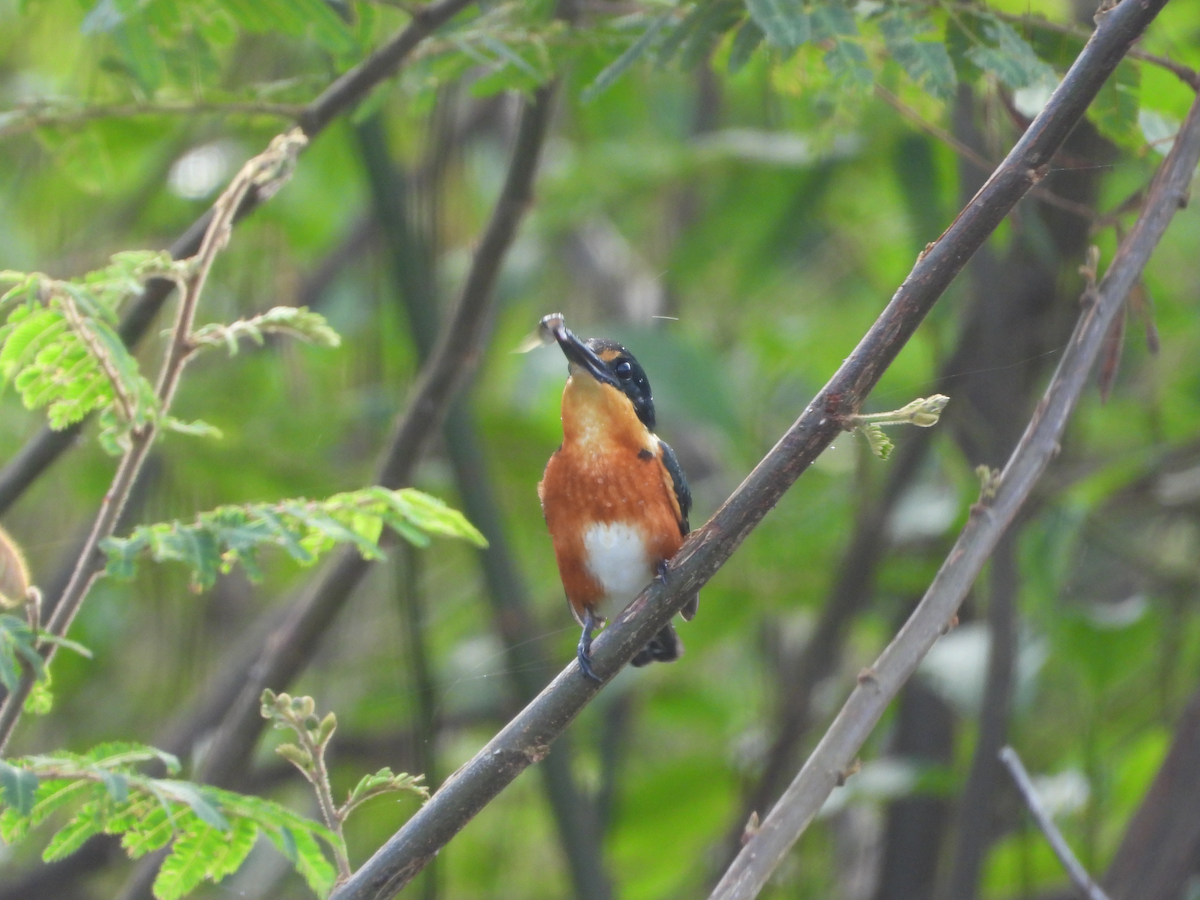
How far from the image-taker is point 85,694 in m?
5.62

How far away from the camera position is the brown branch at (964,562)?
71.6 inches

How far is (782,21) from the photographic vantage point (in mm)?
2145

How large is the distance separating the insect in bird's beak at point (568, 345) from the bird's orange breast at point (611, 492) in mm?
77

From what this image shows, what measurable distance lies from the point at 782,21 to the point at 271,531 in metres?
1.16

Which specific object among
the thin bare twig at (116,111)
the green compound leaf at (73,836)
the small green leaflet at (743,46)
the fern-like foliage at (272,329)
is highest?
the thin bare twig at (116,111)

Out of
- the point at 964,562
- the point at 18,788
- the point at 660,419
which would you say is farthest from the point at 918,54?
the point at 660,419

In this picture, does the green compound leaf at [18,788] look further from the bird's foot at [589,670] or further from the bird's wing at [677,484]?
the bird's wing at [677,484]

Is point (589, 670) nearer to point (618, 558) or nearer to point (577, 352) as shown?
point (577, 352)

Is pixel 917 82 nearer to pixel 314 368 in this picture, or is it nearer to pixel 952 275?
pixel 952 275

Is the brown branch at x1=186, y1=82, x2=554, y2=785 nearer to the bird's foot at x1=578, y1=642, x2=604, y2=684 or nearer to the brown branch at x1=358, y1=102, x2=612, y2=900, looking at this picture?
the brown branch at x1=358, y1=102, x2=612, y2=900

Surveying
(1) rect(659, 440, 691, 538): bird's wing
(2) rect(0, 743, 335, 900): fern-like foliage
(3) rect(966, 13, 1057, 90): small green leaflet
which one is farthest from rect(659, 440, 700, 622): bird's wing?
(2) rect(0, 743, 335, 900): fern-like foliage

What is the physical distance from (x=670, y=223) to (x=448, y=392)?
3.26 m

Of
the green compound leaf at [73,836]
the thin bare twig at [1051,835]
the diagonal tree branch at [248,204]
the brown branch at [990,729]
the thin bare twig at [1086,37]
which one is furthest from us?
the brown branch at [990,729]

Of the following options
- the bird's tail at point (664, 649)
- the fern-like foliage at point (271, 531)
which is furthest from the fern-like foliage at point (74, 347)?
the bird's tail at point (664, 649)
